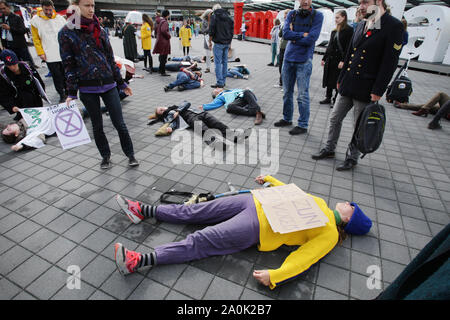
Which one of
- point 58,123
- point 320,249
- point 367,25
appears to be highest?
point 367,25

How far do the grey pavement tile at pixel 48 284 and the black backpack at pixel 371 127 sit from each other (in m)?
3.73

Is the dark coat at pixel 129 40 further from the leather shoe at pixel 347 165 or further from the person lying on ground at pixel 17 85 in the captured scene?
the leather shoe at pixel 347 165

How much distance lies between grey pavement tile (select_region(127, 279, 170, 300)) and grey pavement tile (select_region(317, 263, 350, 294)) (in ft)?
4.37

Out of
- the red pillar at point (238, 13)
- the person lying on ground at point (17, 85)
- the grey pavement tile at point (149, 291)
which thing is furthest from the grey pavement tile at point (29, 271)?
the red pillar at point (238, 13)

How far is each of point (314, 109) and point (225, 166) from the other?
12.4 ft

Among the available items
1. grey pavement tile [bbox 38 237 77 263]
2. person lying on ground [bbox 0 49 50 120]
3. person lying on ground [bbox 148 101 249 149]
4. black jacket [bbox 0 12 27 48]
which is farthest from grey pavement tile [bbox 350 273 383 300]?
black jacket [bbox 0 12 27 48]

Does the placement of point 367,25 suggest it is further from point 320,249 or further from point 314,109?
point 314,109

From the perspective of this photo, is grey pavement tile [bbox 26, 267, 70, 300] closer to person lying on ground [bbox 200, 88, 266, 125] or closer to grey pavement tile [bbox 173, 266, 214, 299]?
grey pavement tile [bbox 173, 266, 214, 299]

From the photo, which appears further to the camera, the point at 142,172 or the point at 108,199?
the point at 142,172

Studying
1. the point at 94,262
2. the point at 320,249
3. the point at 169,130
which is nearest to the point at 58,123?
the point at 169,130

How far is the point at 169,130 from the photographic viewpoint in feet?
15.6

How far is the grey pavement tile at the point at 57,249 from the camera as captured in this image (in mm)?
2283
